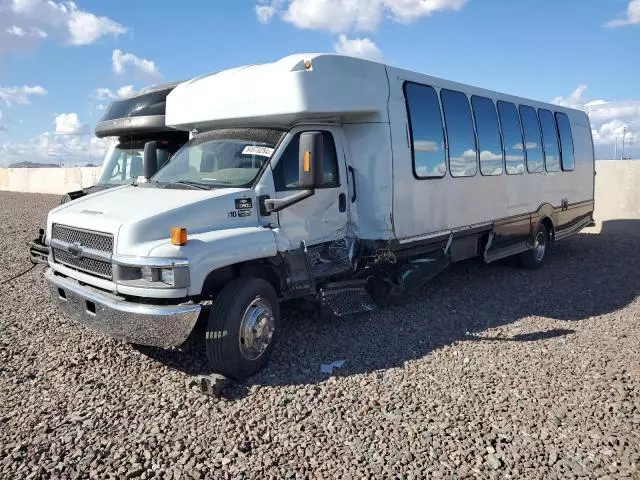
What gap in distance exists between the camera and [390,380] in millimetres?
4582

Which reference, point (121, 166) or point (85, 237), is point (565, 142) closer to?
point (121, 166)

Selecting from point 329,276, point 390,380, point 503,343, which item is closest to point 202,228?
point 329,276

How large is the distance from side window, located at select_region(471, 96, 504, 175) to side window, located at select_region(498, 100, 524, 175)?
22cm

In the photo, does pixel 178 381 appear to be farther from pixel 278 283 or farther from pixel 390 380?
pixel 390 380

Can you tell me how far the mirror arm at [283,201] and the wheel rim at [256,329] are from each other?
0.89 metres

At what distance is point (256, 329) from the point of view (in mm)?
4688

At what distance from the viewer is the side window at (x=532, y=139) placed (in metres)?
9.07

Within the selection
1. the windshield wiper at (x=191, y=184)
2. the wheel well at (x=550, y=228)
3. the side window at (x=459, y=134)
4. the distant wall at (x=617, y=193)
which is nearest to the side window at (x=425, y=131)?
the side window at (x=459, y=134)

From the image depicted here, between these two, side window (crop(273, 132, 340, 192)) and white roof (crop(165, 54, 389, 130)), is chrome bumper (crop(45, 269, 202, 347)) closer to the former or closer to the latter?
side window (crop(273, 132, 340, 192))

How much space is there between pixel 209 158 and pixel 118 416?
2.69 meters

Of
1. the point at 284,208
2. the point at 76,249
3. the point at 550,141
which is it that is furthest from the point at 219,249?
the point at 550,141

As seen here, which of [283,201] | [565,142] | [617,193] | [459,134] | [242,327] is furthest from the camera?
[617,193]

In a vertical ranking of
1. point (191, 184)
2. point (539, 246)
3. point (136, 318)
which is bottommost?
point (539, 246)

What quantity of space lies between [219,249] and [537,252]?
281 inches
